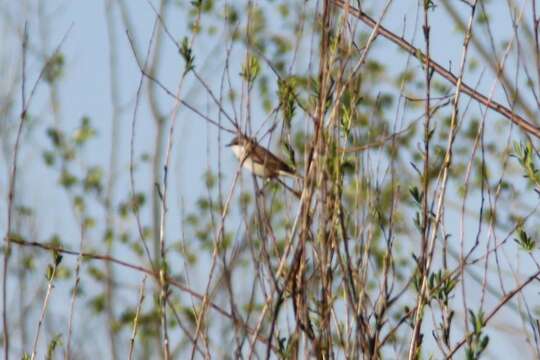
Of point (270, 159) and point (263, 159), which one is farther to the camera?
point (270, 159)

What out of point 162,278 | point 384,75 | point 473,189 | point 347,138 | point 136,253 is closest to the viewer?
point 162,278

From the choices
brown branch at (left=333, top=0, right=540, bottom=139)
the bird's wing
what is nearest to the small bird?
the bird's wing

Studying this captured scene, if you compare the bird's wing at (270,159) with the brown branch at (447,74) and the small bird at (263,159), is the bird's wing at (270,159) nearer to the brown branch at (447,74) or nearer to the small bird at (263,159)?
the small bird at (263,159)

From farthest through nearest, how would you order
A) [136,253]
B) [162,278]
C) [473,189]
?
1. [136,253]
2. [473,189]
3. [162,278]

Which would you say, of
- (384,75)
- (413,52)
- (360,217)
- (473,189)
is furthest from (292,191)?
(384,75)

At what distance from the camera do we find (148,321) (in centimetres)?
1444

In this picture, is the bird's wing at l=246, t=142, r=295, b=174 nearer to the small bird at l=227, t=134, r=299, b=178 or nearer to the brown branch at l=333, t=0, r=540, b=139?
the small bird at l=227, t=134, r=299, b=178

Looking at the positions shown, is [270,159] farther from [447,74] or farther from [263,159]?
[447,74]

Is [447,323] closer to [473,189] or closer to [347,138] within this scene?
[347,138]

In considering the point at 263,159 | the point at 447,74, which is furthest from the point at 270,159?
the point at 447,74

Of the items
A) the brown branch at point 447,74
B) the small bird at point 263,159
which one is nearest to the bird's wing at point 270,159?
the small bird at point 263,159

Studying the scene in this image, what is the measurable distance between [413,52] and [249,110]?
1.84 feet

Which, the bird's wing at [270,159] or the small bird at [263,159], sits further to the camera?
the bird's wing at [270,159]

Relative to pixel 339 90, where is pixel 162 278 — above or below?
below
